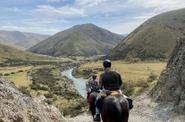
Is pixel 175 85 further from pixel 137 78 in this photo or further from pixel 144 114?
pixel 137 78

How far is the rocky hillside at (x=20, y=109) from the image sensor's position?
74.6ft

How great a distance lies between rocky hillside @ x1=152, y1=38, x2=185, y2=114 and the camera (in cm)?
3621

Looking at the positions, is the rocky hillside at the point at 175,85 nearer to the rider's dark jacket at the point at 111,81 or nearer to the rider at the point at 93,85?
the rider at the point at 93,85

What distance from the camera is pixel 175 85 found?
3900cm

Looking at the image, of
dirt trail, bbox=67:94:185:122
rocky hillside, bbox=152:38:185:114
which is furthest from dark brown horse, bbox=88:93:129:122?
rocky hillside, bbox=152:38:185:114

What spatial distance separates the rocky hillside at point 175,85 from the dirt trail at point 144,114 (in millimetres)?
1048

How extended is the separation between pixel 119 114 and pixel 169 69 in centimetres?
3020

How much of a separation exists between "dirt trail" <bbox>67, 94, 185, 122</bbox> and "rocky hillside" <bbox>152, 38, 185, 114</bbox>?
1048 mm

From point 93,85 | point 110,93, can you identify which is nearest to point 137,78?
point 93,85

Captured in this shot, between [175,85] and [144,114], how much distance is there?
4106 millimetres

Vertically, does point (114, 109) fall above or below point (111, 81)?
below

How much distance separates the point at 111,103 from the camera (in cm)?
1536

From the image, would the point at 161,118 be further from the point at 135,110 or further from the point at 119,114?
the point at 119,114

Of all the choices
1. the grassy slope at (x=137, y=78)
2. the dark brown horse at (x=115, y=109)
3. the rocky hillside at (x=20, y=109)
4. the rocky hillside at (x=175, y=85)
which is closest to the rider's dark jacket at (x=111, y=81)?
the dark brown horse at (x=115, y=109)
